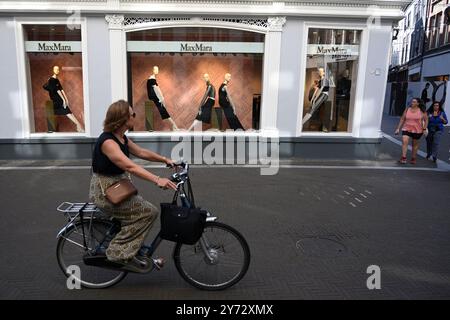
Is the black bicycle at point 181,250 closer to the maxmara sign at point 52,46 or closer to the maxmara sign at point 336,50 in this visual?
the maxmara sign at point 52,46

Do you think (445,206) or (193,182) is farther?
(193,182)

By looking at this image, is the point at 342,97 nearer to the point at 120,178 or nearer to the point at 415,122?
the point at 415,122

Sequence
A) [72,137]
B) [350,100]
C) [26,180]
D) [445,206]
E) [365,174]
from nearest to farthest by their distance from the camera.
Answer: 1. [445,206]
2. [26,180]
3. [365,174]
4. [72,137]
5. [350,100]

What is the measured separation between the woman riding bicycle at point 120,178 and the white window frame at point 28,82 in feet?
20.8

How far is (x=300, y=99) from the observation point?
31.5 ft

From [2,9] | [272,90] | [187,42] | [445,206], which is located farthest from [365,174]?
[2,9]

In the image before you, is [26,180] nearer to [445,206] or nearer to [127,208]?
[127,208]

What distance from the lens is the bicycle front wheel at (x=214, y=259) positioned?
11.6ft

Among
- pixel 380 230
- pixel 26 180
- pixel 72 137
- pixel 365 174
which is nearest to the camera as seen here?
pixel 380 230

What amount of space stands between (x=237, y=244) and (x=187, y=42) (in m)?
7.08

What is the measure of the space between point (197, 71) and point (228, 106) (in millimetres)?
1205

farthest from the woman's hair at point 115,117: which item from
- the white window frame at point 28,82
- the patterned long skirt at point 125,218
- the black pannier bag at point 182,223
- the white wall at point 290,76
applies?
the white wall at point 290,76

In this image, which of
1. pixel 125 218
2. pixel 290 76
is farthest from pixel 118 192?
Answer: pixel 290 76
